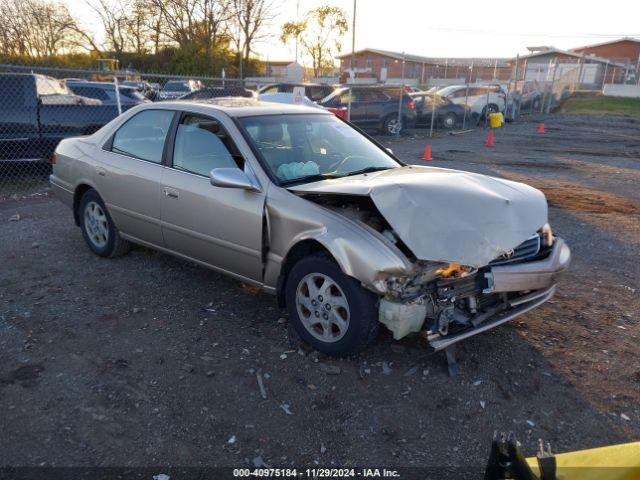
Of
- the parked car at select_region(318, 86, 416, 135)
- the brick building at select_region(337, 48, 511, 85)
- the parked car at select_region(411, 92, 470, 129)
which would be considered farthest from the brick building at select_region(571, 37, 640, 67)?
the parked car at select_region(318, 86, 416, 135)

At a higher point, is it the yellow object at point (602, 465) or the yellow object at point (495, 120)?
the yellow object at point (602, 465)

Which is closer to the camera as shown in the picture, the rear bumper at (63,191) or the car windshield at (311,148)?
the car windshield at (311,148)

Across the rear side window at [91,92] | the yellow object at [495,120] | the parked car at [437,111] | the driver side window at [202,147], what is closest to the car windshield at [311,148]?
the driver side window at [202,147]

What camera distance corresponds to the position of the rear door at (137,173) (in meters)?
4.54

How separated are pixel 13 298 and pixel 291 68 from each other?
24.2 meters

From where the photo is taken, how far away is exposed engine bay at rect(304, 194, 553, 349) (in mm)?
3145

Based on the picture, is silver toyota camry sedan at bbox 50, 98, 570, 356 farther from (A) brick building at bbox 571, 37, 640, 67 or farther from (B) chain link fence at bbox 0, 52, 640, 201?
(A) brick building at bbox 571, 37, 640, 67

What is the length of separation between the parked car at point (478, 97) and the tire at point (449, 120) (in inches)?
45.8

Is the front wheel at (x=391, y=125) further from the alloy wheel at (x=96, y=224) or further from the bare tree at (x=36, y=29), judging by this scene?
the bare tree at (x=36, y=29)

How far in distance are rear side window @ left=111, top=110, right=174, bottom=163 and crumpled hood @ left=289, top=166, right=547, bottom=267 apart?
1.57 m

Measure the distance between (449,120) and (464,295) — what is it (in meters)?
18.6

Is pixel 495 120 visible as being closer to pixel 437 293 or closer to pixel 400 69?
pixel 437 293

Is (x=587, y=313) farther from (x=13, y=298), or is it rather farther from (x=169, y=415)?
(x=13, y=298)

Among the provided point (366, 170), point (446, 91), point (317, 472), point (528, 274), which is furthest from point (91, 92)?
point (446, 91)
